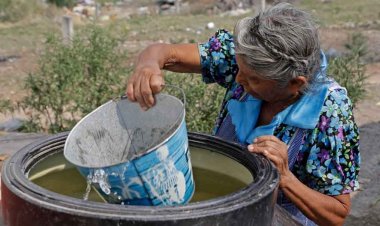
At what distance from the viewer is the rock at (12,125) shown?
566cm

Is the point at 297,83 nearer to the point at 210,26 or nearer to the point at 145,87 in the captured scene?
the point at 145,87

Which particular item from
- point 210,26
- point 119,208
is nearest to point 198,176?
point 119,208

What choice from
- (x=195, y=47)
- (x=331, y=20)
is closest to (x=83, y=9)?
(x=331, y=20)

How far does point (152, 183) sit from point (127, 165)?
3.9 inches

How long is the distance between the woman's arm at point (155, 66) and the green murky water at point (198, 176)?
226 mm

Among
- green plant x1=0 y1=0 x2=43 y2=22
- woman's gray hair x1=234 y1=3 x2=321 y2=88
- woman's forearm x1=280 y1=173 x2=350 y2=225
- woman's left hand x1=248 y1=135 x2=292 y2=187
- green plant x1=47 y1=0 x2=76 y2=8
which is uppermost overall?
woman's gray hair x1=234 y1=3 x2=321 y2=88

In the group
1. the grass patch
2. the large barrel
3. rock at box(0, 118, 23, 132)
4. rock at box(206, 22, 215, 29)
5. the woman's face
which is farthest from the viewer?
the grass patch

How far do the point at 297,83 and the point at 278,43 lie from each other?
0.17 meters

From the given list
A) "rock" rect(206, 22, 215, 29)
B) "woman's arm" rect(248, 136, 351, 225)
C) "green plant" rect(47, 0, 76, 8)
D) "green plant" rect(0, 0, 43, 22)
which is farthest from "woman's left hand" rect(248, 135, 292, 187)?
"green plant" rect(47, 0, 76, 8)

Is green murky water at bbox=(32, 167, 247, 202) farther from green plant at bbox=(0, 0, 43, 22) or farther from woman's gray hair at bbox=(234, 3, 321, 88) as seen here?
green plant at bbox=(0, 0, 43, 22)

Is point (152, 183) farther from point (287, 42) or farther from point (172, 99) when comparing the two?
point (287, 42)

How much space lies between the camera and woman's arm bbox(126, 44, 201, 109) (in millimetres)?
1729

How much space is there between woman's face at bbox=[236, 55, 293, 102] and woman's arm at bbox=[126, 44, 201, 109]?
0.23m

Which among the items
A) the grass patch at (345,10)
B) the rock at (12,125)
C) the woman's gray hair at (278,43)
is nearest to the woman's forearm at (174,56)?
the woman's gray hair at (278,43)
